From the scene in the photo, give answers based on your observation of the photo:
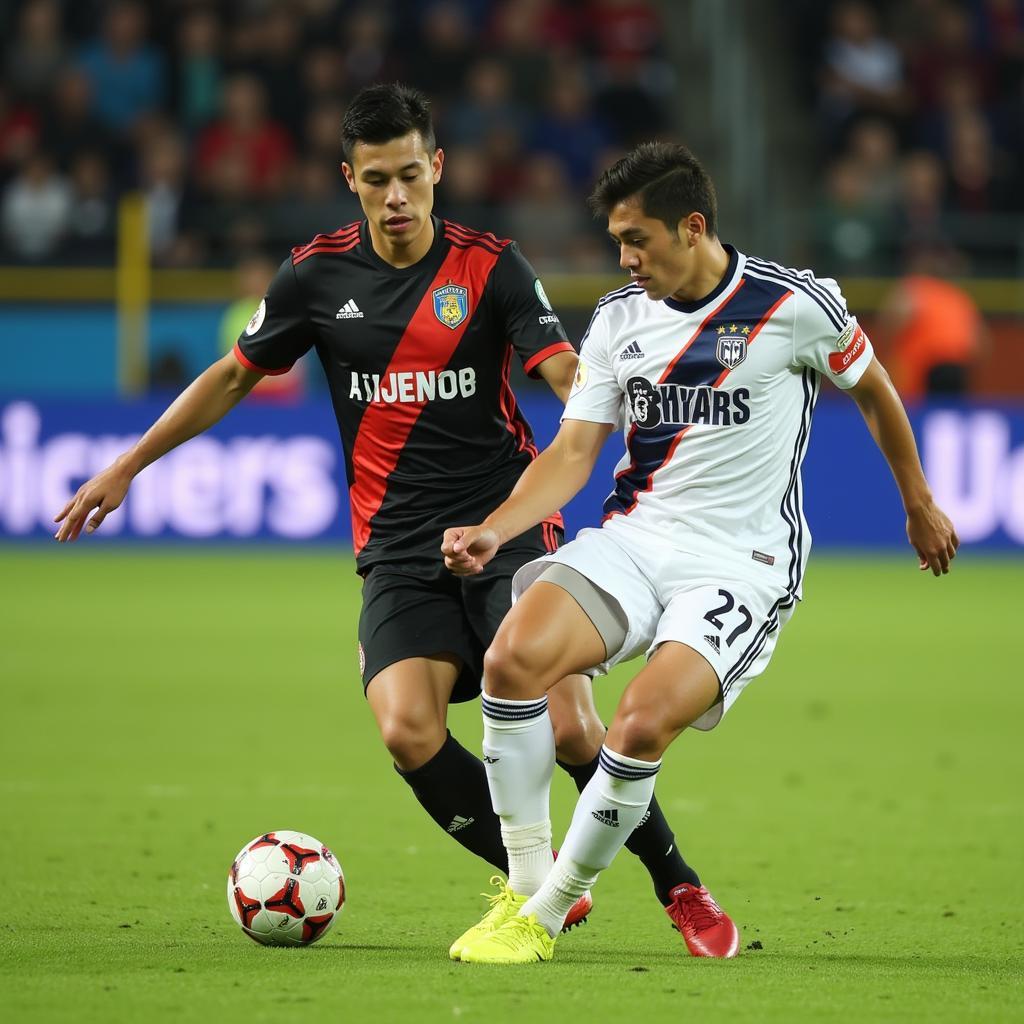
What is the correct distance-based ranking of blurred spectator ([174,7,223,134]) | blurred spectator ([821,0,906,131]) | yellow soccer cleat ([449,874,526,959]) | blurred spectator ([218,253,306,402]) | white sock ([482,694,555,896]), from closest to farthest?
yellow soccer cleat ([449,874,526,959])
white sock ([482,694,555,896])
blurred spectator ([218,253,306,402])
blurred spectator ([174,7,223,134])
blurred spectator ([821,0,906,131])

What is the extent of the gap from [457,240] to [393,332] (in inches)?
14.5

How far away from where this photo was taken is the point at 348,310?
18.2ft

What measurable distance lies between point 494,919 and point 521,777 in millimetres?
364

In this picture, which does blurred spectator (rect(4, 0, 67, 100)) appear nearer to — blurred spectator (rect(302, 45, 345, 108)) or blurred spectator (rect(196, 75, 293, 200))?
blurred spectator (rect(196, 75, 293, 200))

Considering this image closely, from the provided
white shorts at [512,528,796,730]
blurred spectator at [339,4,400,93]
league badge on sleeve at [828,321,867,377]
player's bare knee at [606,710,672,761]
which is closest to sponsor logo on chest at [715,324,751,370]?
league badge on sleeve at [828,321,867,377]

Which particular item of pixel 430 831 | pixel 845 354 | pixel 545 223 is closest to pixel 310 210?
pixel 545 223

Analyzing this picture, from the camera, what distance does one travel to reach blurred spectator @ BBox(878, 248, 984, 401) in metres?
16.4

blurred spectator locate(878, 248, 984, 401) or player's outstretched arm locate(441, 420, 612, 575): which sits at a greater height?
player's outstretched arm locate(441, 420, 612, 575)

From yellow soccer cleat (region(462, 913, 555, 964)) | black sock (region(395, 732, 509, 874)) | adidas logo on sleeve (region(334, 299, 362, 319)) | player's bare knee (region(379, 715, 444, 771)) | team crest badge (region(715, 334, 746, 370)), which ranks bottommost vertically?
yellow soccer cleat (region(462, 913, 555, 964))

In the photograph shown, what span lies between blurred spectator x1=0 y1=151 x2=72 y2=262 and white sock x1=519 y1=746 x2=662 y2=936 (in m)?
13.3

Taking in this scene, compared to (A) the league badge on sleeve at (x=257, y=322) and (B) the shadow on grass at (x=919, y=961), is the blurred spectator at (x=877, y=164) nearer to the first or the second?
(A) the league badge on sleeve at (x=257, y=322)

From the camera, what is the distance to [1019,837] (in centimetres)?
664

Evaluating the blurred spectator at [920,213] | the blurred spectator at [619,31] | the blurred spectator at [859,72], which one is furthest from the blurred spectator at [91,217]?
the blurred spectator at [859,72]

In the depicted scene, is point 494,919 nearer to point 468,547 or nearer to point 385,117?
point 468,547
